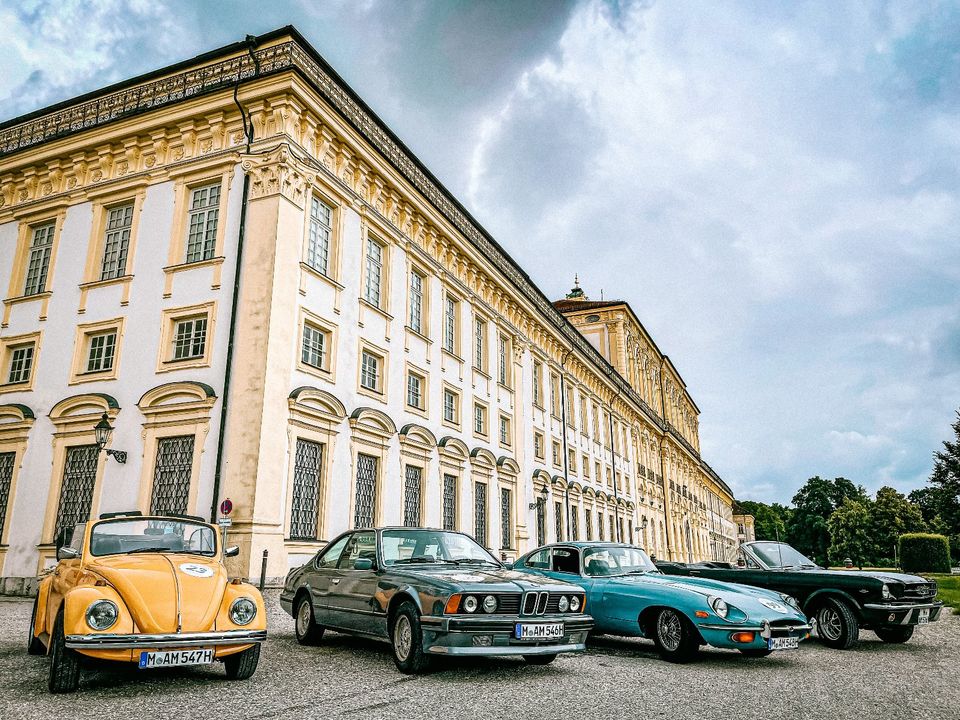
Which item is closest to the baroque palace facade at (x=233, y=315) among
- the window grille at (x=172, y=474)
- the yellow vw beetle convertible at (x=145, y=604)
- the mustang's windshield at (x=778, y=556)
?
the window grille at (x=172, y=474)

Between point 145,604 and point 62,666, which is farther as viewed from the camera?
point 145,604

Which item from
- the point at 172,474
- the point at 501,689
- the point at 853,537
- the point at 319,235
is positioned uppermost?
the point at 319,235

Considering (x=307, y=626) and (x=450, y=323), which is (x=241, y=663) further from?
(x=450, y=323)

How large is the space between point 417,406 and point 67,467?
9187 mm

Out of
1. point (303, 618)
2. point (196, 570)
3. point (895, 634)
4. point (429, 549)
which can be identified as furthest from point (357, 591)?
point (895, 634)

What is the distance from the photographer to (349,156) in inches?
768

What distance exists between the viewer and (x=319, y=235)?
18.4 metres

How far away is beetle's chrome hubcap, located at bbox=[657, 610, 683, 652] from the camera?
8336 millimetres

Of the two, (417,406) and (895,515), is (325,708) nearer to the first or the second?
(417,406)

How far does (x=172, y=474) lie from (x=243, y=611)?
10.6 metres

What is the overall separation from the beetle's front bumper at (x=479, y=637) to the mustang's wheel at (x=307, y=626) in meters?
2.63

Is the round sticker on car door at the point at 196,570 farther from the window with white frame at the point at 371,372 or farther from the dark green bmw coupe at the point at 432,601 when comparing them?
the window with white frame at the point at 371,372

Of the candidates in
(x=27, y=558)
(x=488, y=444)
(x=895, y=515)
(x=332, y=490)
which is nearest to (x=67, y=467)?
(x=27, y=558)

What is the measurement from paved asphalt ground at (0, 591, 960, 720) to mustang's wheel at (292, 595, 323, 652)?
0.59 feet
